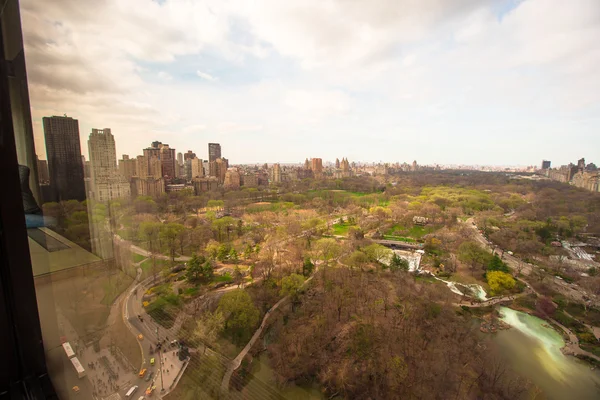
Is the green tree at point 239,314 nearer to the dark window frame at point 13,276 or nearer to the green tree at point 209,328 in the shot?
the green tree at point 209,328

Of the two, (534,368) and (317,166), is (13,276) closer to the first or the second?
(534,368)

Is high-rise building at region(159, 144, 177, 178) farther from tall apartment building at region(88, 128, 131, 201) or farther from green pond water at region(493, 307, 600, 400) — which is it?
green pond water at region(493, 307, 600, 400)

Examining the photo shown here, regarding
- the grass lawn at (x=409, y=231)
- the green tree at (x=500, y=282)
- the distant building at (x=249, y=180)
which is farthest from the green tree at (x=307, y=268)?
the distant building at (x=249, y=180)

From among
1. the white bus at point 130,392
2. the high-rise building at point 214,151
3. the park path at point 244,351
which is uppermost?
the high-rise building at point 214,151

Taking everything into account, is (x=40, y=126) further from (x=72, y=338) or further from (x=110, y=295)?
(x=110, y=295)

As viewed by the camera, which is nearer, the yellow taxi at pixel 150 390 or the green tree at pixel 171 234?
the yellow taxi at pixel 150 390

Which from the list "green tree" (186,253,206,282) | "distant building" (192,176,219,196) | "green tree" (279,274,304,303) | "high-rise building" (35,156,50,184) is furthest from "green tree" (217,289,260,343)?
"distant building" (192,176,219,196)
